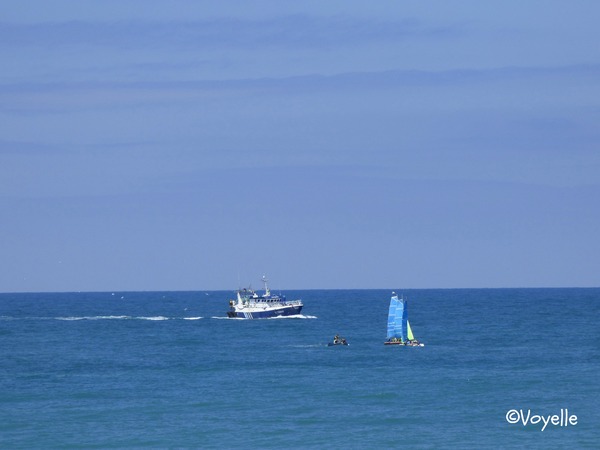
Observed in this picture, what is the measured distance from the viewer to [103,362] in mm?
115500

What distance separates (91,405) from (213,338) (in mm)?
73613

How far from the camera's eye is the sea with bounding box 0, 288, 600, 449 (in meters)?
68.6

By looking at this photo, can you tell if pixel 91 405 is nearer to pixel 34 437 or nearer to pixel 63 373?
pixel 34 437

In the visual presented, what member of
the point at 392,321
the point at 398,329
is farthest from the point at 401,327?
the point at 392,321

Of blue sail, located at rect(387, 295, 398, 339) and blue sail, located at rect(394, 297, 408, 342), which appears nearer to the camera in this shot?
blue sail, located at rect(387, 295, 398, 339)

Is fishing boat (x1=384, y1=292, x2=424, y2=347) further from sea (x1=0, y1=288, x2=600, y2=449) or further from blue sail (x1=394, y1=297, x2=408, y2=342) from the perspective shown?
sea (x1=0, y1=288, x2=600, y2=449)

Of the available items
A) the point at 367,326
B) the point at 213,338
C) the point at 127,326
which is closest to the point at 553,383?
the point at 213,338

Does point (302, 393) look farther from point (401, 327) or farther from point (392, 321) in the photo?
point (392, 321)

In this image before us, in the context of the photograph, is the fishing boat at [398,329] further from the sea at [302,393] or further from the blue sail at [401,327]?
the sea at [302,393]

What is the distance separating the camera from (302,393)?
8688 centimetres

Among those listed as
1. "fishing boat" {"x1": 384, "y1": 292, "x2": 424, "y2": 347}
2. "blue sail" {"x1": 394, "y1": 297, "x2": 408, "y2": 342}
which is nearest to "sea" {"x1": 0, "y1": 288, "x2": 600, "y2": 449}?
"fishing boat" {"x1": 384, "y1": 292, "x2": 424, "y2": 347}

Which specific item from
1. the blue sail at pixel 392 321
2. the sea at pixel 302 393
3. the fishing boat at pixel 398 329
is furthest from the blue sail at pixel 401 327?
the sea at pixel 302 393

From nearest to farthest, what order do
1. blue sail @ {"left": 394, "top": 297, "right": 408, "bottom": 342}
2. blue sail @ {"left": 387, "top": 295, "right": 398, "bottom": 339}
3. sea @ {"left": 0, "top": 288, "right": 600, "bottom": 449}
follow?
sea @ {"left": 0, "top": 288, "right": 600, "bottom": 449}
blue sail @ {"left": 387, "top": 295, "right": 398, "bottom": 339}
blue sail @ {"left": 394, "top": 297, "right": 408, "bottom": 342}

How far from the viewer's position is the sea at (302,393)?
68.6m
